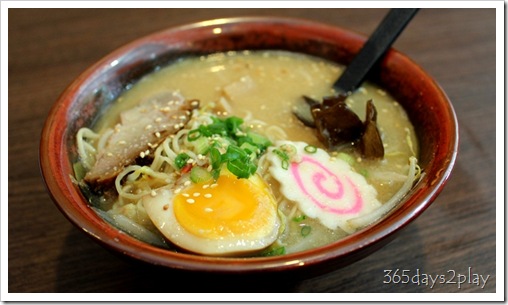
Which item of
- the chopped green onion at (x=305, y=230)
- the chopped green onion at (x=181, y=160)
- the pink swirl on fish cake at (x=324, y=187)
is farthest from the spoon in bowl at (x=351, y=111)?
the chopped green onion at (x=181, y=160)

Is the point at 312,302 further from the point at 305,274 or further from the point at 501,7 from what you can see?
the point at 501,7

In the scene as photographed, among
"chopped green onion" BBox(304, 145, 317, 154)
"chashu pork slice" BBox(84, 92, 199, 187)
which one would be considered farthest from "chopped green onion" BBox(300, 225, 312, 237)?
"chashu pork slice" BBox(84, 92, 199, 187)

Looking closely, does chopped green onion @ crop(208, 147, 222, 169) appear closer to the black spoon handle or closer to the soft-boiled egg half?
the soft-boiled egg half

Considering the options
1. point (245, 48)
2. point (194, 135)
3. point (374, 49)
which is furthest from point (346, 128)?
point (245, 48)

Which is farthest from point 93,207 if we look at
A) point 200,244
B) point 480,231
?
point 480,231

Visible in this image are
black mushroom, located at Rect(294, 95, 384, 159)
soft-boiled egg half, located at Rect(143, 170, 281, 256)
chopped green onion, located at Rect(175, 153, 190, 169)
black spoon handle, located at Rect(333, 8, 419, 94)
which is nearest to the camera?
soft-boiled egg half, located at Rect(143, 170, 281, 256)

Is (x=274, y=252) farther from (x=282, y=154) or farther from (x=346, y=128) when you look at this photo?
(x=346, y=128)
